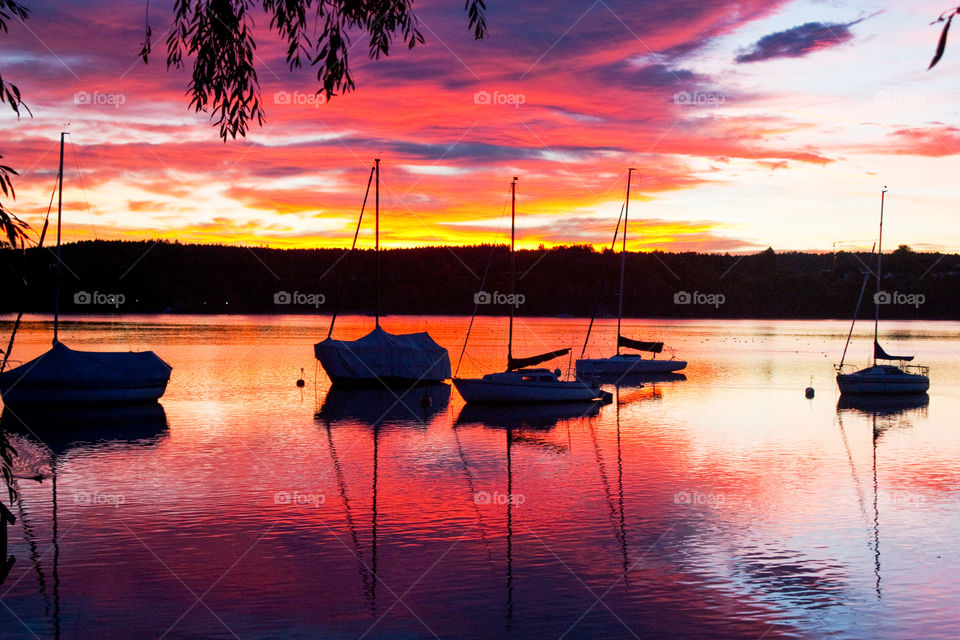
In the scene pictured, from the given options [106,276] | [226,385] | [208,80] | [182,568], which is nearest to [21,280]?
[208,80]

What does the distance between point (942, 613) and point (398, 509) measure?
458 inches

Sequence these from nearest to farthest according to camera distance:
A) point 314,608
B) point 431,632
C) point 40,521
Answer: point 431,632, point 314,608, point 40,521

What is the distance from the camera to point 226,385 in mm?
54875

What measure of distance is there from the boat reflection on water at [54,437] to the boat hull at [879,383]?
3749 centimetres

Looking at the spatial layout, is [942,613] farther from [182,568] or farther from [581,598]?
[182,568]

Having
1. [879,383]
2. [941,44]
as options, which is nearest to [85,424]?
[941,44]

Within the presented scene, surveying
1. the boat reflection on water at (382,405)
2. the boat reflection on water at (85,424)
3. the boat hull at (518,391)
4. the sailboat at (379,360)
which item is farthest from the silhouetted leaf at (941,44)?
the sailboat at (379,360)

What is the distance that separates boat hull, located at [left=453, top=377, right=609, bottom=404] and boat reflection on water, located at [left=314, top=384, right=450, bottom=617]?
1.71m

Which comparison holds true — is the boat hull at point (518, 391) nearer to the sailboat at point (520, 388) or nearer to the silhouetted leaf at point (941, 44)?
the sailboat at point (520, 388)

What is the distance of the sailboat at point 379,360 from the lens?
174 ft

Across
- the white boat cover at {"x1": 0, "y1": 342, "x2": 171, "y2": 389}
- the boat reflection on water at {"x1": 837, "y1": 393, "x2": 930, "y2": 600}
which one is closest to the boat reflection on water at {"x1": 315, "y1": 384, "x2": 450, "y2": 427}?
the white boat cover at {"x1": 0, "y1": 342, "x2": 171, "y2": 389}

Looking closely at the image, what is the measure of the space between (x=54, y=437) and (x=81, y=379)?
24.6ft

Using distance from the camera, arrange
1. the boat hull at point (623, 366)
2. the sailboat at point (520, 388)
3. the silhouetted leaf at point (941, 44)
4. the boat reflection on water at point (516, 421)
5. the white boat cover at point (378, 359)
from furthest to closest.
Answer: the boat hull at point (623, 366)
the white boat cover at point (378, 359)
the sailboat at point (520, 388)
the boat reflection on water at point (516, 421)
the silhouetted leaf at point (941, 44)

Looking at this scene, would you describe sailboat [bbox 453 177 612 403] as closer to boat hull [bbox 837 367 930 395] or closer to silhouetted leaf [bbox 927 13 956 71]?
boat hull [bbox 837 367 930 395]
